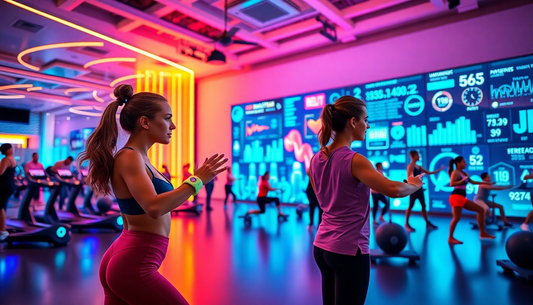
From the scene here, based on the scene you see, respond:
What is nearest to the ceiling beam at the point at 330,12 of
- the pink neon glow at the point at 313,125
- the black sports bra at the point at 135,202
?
the pink neon glow at the point at 313,125

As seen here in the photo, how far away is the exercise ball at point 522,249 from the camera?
3.58 m

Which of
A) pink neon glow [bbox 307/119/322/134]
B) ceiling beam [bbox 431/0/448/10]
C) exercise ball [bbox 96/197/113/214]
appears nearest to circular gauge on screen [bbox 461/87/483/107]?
ceiling beam [bbox 431/0/448/10]

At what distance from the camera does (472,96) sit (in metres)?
8.06

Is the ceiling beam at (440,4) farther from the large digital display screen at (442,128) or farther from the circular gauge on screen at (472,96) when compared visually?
the circular gauge on screen at (472,96)

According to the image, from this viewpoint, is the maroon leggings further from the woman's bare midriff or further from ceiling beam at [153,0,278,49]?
ceiling beam at [153,0,278,49]

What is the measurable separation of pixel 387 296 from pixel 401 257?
141 cm

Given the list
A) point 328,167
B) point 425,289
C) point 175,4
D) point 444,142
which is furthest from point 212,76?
point 328,167

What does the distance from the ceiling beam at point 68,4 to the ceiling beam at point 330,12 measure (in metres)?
4.94

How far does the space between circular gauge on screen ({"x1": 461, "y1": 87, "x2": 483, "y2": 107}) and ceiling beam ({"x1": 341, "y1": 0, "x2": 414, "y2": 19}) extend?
256cm

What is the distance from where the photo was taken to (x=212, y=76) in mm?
13602

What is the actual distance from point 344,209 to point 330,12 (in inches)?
305

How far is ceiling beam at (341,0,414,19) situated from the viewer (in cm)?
822

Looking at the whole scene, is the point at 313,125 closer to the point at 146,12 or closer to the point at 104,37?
the point at 146,12

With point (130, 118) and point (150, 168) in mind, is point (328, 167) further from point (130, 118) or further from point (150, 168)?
point (130, 118)
